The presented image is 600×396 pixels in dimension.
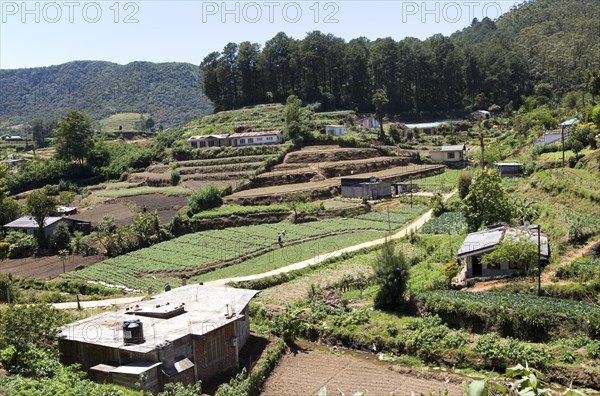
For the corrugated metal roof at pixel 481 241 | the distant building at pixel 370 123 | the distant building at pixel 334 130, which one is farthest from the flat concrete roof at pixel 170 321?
the distant building at pixel 370 123

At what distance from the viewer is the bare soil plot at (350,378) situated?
1783 cm

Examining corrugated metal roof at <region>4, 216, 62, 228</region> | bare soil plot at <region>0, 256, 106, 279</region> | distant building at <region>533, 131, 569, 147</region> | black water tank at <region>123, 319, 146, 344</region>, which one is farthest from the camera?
distant building at <region>533, 131, 569, 147</region>

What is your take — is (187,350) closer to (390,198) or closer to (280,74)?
(390,198)

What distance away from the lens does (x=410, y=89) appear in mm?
84562

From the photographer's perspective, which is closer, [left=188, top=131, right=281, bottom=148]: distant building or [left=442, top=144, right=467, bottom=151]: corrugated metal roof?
[left=442, top=144, right=467, bottom=151]: corrugated metal roof

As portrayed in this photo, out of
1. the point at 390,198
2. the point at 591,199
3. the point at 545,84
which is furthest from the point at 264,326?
the point at 545,84

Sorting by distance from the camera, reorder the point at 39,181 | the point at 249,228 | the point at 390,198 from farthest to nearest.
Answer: the point at 39,181 < the point at 390,198 < the point at 249,228

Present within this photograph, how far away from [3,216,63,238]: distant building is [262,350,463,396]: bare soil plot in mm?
29804

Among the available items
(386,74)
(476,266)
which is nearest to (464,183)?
(476,266)

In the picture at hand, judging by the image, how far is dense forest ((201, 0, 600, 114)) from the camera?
81375 millimetres

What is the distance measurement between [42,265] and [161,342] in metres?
24.6

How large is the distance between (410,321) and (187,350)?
875 centimetres

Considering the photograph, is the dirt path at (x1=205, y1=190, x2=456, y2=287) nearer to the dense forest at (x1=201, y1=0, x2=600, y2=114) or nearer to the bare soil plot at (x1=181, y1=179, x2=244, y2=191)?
the bare soil plot at (x1=181, y1=179, x2=244, y2=191)

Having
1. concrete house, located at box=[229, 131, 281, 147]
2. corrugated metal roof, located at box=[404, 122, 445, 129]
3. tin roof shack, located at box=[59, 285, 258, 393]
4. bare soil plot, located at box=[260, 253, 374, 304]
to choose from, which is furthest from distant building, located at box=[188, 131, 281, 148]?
tin roof shack, located at box=[59, 285, 258, 393]
